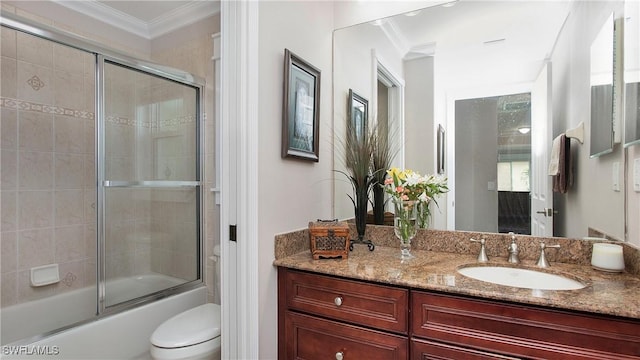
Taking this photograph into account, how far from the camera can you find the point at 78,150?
2488 mm

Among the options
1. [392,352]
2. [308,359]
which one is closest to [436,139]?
[392,352]

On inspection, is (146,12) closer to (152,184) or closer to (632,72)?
(152,184)

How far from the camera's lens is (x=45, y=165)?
2324 mm

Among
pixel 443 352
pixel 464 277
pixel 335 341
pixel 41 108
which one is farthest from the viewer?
pixel 41 108

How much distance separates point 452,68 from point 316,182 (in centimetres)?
95

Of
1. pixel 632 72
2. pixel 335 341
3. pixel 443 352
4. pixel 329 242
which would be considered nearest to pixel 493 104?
pixel 632 72

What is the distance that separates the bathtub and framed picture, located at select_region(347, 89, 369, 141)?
70.4 inches

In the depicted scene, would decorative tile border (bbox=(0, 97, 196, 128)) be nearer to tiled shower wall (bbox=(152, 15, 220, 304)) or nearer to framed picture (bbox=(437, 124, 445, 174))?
tiled shower wall (bbox=(152, 15, 220, 304))

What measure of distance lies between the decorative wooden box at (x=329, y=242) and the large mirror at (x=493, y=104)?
1.47 feet

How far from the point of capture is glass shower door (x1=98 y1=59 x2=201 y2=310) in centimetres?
253

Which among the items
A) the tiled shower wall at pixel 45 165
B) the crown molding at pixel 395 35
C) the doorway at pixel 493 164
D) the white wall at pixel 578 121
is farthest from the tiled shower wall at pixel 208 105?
the white wall at pixel 578 121

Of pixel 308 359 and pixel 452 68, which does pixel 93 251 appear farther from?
pixel 452 68

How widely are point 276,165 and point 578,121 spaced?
136 centimetres

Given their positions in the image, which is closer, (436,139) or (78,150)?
(436,139)
